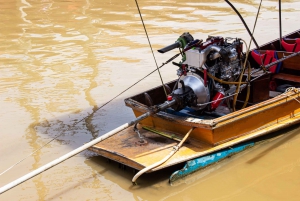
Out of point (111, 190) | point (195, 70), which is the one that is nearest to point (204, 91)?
point (195, 70)

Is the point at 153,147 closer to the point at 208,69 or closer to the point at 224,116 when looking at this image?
the point at 224,116

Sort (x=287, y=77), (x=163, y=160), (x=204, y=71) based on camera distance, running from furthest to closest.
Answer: (x=287, y=77), (x=204, y=71), (x=163, y=160)

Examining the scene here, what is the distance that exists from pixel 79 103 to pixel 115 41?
14.5 feet

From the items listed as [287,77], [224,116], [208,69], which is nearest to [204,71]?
[208,69]

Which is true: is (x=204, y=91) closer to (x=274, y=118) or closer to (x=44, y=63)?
(x=274, y=118)

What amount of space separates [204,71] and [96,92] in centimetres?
316

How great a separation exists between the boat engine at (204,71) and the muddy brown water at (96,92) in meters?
0.77

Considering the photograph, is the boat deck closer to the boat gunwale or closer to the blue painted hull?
the blue painted hull

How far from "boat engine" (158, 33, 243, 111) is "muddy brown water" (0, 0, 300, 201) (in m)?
0.77

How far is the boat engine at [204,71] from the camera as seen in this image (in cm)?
548

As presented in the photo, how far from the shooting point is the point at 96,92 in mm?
8234

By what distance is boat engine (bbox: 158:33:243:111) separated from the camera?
5477 mm

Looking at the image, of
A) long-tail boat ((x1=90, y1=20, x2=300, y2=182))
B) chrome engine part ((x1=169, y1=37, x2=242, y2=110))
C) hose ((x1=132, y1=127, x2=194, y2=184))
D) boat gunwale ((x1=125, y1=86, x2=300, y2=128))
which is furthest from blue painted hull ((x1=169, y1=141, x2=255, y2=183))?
chrome engine part ((x1=169, y1=37, x2=242, y2=110))

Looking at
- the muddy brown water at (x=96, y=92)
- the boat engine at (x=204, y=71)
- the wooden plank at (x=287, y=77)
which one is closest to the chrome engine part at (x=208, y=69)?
the boat engine at (x=204, y=71)
